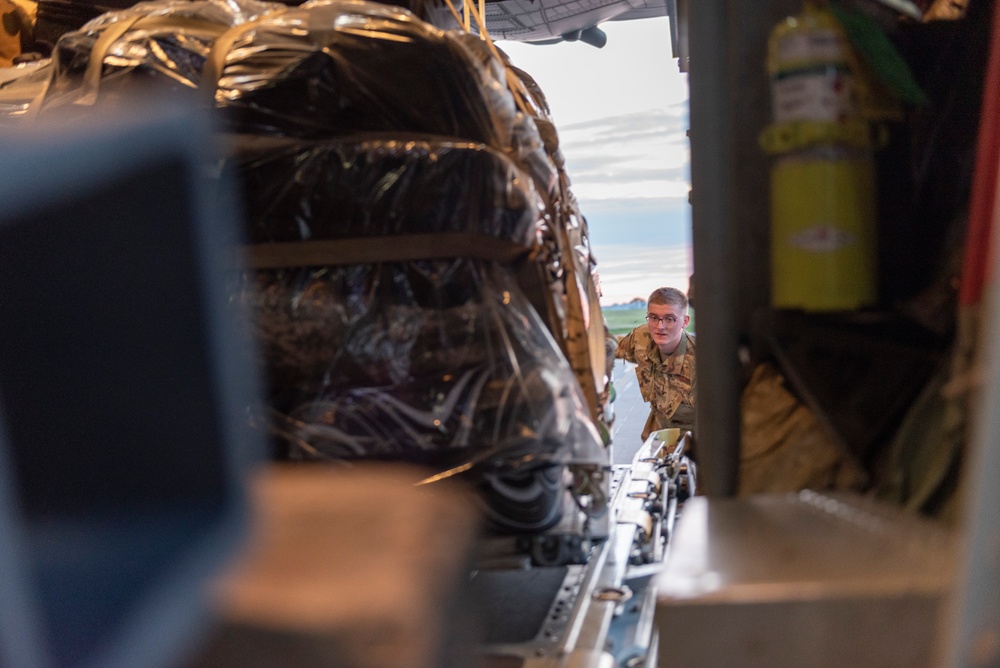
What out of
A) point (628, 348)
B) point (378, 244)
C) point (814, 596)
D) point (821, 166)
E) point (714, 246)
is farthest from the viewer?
point (628, 348)

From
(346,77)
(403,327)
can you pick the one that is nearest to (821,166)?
(403,327)

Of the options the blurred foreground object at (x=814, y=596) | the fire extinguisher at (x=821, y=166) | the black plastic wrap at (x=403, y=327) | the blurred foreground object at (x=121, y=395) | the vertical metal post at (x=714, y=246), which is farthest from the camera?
the black plastic wrap at (x=403, y=327)

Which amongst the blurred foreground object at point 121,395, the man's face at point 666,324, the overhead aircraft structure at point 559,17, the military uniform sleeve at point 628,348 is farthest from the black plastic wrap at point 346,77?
the military uniform sleeve at point 628,348

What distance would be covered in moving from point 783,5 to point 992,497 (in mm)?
1039

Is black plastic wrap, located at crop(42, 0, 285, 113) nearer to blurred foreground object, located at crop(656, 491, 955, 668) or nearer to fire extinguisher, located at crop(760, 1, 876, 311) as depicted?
fire extinguisher, located at crop(760, 1, 876, 311)

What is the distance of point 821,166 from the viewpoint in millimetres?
1156

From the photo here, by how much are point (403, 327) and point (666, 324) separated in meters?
3.50

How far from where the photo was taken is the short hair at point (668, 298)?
478 centimetres

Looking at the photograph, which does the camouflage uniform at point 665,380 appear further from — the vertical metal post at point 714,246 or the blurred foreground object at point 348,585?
the blurred foreground object at point 348,585

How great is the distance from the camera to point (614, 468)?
10.5 ft

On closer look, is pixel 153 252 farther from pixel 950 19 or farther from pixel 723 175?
pixel 950 19

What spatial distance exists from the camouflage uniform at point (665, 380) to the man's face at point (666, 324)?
5cm

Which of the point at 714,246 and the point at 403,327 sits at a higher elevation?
the point at 714,246

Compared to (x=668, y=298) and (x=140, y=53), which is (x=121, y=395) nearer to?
(x=140, y=53)
